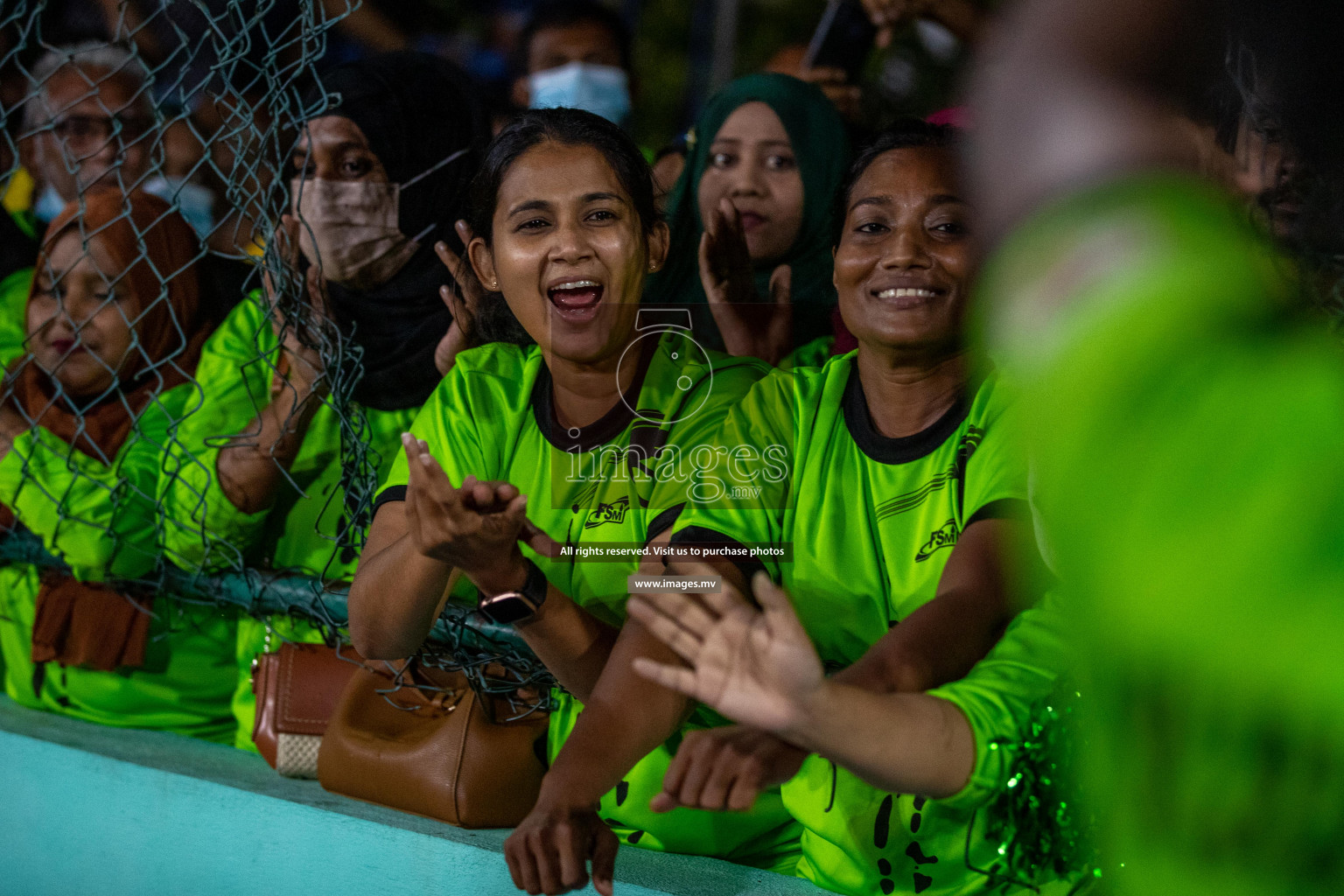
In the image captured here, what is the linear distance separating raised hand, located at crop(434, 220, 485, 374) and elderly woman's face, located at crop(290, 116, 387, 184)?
35 cm

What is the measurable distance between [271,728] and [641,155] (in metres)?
1.27

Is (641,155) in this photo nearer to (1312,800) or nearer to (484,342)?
(484,342)

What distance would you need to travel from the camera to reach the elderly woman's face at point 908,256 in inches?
66.3

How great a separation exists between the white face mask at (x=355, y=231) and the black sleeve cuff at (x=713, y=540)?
3.83 feet

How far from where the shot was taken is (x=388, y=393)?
2.45m

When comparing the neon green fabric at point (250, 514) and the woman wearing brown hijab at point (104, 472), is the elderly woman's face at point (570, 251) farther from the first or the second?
the woman wearing brown hijab at point (104, 472)

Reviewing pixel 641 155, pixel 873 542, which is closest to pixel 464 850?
pixel 873 542

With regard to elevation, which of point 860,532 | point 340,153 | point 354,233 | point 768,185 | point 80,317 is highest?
point 768,185

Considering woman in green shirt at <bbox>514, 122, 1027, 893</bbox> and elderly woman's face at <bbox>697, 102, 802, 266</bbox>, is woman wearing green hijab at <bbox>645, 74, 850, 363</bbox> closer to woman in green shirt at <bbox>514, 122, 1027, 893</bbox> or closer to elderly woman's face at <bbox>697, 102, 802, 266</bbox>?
elderly woman's face at <bbox>697, 102, 802, 266</bbox>

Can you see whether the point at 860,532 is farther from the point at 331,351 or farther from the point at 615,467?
the point at 331,351

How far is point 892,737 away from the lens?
3.95 ft

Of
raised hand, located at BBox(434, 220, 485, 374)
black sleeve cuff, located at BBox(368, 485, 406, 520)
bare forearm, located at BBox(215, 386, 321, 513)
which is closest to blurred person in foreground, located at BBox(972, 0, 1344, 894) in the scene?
black sleeve cuff, located at BBox(368, 485, 406, 520)

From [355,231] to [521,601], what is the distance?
3.89 ft

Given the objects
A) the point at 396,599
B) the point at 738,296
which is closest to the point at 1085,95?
the point at 396,599
